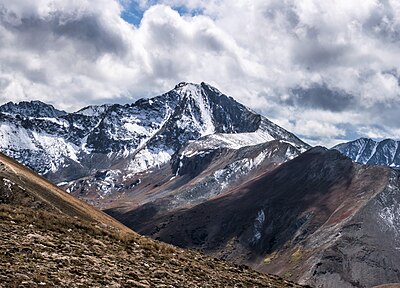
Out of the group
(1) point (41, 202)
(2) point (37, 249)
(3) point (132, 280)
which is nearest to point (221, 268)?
(3) point (132, 280)

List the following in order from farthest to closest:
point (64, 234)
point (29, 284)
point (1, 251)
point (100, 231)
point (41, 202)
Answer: point (41, 202) < point (100, 231) < point (64, 234) < point (1, 251) < point (29, 284)

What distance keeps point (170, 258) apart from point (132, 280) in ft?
23.5

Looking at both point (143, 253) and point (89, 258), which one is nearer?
point (89, 258)

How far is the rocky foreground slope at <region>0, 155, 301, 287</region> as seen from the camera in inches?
792

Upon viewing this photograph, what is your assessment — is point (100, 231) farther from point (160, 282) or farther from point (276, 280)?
point (276, 280)

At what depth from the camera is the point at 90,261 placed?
77.8 ft

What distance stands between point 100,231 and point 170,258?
514 cm

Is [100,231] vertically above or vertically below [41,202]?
below

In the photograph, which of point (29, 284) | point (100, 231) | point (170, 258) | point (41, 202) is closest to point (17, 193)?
point (41, 202)

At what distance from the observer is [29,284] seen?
18000 millimetres

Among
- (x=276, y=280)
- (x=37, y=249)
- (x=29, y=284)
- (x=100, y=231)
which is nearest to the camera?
(x=29, y=284)

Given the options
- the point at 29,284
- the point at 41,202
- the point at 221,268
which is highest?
the point at 41,202

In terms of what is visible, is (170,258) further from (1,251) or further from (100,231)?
(1,251)

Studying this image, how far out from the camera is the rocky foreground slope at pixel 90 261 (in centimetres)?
2011
